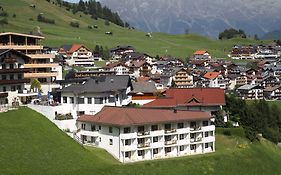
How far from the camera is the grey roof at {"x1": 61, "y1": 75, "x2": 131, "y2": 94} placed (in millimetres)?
57531

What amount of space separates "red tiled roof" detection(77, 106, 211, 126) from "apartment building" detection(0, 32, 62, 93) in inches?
709

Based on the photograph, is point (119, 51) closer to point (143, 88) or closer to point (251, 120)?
point (143, 88)

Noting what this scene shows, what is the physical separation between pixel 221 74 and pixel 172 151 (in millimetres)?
83560

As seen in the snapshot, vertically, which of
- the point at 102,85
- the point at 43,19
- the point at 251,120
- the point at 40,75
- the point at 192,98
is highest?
the point at 43,19

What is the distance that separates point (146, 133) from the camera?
165 feet

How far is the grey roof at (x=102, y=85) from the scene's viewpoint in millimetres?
57531

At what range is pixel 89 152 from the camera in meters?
47.7

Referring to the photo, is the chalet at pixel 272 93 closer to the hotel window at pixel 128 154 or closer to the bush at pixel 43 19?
the hotel window at pixel 128 154

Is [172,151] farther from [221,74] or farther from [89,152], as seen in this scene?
[221,74]

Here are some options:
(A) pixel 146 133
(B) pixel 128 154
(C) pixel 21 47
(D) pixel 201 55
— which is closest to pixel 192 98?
(A) pixel 146 133

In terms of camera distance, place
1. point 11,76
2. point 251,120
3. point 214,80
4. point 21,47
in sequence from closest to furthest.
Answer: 1. point 11,76
2. point 251,120
3. point 21,47
4. point 214,80

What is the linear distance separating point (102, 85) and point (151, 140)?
35.5 ft

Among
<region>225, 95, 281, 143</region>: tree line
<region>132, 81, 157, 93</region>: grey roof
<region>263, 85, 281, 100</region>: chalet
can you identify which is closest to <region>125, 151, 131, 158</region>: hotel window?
<region>225, 95, 281, 143</region>: tree line

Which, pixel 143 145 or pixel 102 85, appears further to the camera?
pixel 102 85
